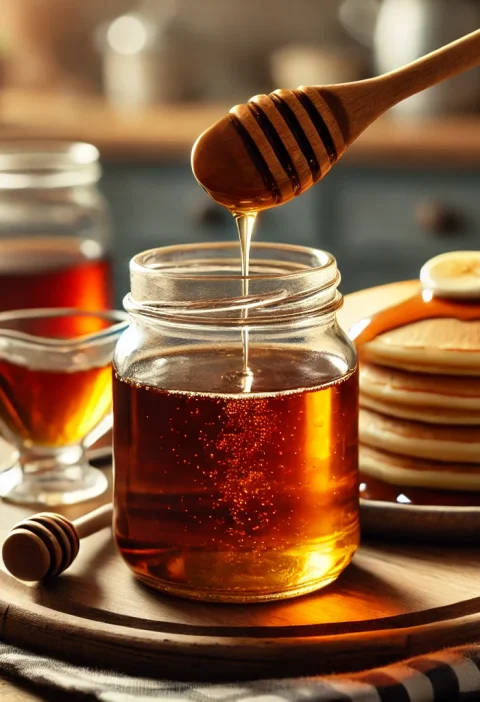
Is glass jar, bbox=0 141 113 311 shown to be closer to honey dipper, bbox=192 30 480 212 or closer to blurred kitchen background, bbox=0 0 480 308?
blurred kitchen background, bbox=0 0 480 308

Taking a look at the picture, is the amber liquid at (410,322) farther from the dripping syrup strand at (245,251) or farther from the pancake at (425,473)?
the dripping syrup strand at (245,251)

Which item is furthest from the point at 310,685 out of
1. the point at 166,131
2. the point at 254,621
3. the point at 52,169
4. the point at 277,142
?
the point at 166,131

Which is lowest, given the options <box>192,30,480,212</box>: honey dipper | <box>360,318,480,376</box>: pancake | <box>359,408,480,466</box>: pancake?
<box>359,408,480,466</box>: pancake

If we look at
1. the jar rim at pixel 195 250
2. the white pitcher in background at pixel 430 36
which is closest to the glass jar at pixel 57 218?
the jar rim at pixel 195 250

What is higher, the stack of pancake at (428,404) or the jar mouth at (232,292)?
the jar mouth at (232,292)

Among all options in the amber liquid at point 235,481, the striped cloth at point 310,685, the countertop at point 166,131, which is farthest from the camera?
the countertop at point 166,131

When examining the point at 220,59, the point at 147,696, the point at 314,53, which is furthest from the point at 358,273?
the point at 147,696

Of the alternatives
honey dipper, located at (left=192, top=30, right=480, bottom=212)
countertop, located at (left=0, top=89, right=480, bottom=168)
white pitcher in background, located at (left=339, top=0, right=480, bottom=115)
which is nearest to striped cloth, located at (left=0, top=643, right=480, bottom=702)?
honey dipper, located at (left=192, top=30, right=480, bottom=212)
